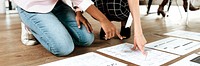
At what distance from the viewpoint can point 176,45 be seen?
1268 mm

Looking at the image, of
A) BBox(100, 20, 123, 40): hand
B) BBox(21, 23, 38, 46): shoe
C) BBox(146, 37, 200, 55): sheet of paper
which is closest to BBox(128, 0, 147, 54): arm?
BBox(100, 20, 123, 40): hand

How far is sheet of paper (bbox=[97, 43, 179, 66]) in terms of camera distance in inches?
38.6

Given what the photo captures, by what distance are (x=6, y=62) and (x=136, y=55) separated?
A: 2.00 ft

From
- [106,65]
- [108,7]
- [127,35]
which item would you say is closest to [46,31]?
[106,65]

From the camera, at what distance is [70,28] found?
1.26 meters

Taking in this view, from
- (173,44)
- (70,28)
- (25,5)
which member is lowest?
(173,44)

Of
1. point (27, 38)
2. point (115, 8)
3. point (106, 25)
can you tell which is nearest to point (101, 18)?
point (106, 25)

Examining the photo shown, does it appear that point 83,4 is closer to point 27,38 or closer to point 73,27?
point 73,27

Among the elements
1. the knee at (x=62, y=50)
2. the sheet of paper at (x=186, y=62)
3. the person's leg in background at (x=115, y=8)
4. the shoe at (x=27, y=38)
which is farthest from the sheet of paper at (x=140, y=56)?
the shoe at (x=27, y=38)

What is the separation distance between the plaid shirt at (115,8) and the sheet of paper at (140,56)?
0.33m

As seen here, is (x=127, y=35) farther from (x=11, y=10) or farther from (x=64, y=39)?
(x=11, y=10)

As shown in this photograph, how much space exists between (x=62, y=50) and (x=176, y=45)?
64 centimetres

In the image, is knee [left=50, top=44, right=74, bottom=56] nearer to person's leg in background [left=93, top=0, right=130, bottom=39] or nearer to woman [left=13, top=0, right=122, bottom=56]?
woman [left=13, top=0, right=122, bottom=56]

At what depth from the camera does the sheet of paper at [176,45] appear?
117 cm
